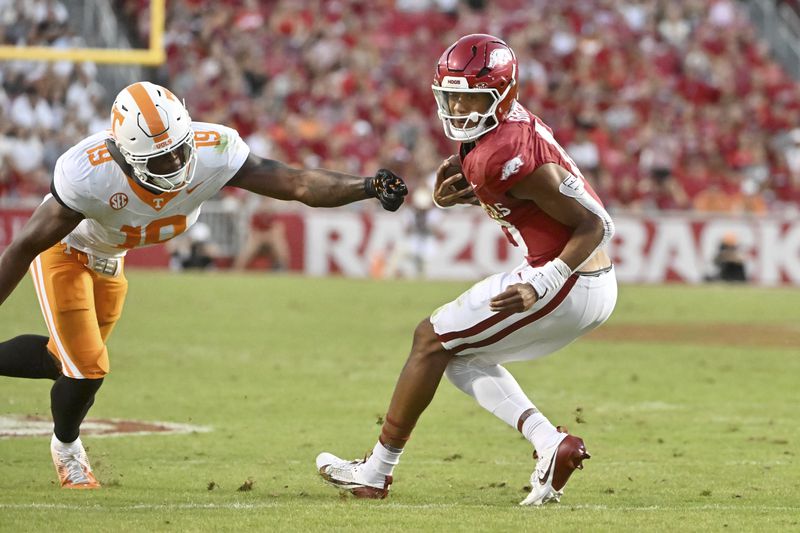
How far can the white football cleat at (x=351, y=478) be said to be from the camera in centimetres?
573

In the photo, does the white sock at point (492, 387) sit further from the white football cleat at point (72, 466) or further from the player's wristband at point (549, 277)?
the white football cleat at point (72, 466)

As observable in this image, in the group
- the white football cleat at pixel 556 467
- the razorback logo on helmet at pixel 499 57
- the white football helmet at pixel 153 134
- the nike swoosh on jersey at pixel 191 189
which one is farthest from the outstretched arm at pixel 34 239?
the white football cleat at pixel 556 467

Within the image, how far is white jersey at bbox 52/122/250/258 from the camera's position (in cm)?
568

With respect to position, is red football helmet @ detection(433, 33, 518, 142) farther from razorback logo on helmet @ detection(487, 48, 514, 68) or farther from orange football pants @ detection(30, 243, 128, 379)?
orange football pants @ detection(30, 243, 128, 379)

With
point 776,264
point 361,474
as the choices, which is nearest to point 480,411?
point 361,474

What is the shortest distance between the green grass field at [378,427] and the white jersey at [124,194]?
1134 mm

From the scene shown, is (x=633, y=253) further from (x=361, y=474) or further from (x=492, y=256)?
(x=361, y=474)

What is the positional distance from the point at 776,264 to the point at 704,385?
32.5 feet

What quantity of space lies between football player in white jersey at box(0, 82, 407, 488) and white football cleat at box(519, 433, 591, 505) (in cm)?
125

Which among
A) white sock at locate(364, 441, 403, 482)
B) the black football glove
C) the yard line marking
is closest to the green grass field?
the yard line marking

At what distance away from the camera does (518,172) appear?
17.3 ft

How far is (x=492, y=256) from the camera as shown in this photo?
63.4 feet

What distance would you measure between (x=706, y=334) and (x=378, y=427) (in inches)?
243

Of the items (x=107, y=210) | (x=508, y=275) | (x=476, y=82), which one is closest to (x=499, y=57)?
(x=476, y=82)
